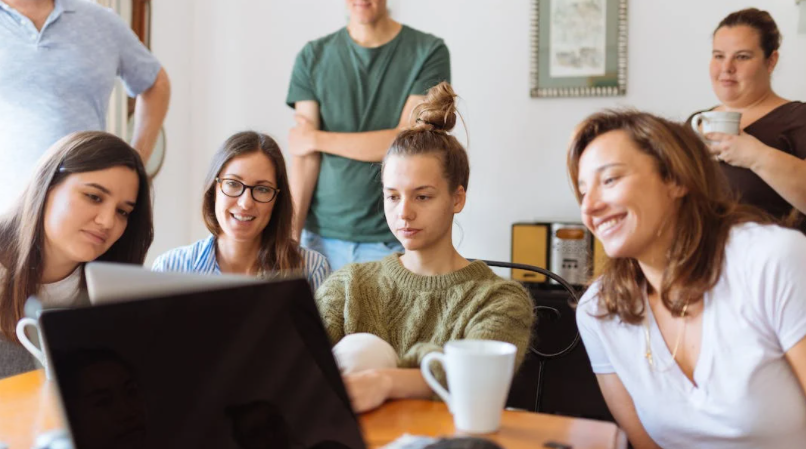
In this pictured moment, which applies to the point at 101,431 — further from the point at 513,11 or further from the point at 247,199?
the point at 513,11

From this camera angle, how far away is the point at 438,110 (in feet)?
5.52

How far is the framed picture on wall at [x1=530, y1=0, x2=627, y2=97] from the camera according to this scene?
3.09 m

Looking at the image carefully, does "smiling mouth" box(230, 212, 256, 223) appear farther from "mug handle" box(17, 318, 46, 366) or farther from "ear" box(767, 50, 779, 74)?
"ear" box(767, 50, 779, 74)

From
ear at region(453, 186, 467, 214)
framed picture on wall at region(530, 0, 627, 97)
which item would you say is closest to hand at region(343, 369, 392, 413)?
ear at region(453, 186, 467, 214)

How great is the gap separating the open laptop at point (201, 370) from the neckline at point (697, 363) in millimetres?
663

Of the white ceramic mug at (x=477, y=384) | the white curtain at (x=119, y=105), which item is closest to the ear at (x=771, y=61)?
the white ceramic mug at (x=477, y=384)

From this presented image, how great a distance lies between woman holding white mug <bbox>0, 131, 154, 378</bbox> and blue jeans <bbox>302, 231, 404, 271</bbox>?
32.4 inches

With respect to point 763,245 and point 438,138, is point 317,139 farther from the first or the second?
point 763,245

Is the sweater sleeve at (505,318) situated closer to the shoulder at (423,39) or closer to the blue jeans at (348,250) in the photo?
the blue jeans at (348,250)

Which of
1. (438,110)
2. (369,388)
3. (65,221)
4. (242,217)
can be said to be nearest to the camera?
(369,388)

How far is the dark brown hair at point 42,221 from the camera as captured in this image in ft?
5.09

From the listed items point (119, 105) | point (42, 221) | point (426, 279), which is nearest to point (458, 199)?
point (426, 279)

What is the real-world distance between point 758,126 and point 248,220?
1448mm

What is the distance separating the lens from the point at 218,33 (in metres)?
3.70
